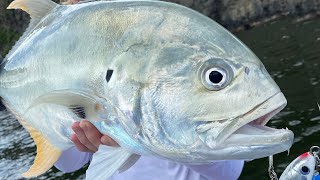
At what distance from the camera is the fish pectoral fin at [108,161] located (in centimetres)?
277

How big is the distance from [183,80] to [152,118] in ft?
0.77

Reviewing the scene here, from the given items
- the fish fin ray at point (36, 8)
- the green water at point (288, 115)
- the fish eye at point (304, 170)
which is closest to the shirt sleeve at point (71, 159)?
the fish fin ray at point (36, 8)

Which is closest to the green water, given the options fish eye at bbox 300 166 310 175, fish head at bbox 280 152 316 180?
fish head at bbox 280 152 316 180

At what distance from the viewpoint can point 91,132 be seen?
2.97 metres

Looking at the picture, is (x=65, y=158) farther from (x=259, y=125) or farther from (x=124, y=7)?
(x=259, y=125)

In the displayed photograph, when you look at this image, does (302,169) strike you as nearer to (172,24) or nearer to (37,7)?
(37,7)

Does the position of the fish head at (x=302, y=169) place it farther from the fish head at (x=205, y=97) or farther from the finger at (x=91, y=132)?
the fish head at (x=205, y=97)

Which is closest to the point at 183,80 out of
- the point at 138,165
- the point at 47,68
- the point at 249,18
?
the point at 47,68

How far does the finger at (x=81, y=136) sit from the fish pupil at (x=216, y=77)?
833mm

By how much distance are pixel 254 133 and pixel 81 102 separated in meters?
0.90

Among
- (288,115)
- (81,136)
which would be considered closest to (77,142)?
(81,136)

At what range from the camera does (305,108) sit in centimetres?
2075

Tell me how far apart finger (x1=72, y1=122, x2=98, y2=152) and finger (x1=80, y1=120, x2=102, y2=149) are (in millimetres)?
23

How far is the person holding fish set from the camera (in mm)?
2990
